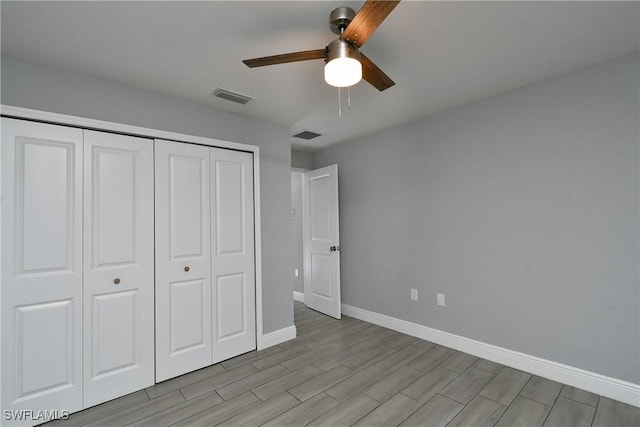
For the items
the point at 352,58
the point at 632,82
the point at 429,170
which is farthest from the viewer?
the point at 429,170

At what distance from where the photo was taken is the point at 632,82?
2080 millimetres

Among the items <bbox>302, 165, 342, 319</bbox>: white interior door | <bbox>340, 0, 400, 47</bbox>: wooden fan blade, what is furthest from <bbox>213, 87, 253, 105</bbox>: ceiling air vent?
<bbox>302, 165, 342, 319</bbox>: white interior door

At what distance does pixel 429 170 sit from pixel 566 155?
47.2 inches

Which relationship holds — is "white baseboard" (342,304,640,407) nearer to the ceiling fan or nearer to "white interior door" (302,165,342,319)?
"white interior door" (302,165,342,319)

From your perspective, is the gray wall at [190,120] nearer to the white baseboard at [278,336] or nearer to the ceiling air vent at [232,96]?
the white baseboard at [278,336]

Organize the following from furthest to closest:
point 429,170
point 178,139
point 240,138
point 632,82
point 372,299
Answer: point 372,299 < point 429,170 < point 240,138 < point 178,139 < point 632,82

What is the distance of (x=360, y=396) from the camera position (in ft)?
7.30

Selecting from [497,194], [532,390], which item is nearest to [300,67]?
[497,194]

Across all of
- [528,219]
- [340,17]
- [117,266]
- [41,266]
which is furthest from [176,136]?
[528,219]

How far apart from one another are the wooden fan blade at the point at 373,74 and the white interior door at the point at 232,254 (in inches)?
67.7

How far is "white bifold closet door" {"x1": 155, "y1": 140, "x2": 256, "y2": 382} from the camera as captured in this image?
2539 mm

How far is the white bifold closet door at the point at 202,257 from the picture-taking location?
8.33 ft

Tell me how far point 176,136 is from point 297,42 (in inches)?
57.0

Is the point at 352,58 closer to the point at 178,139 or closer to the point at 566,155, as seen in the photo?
the point at 178,139
